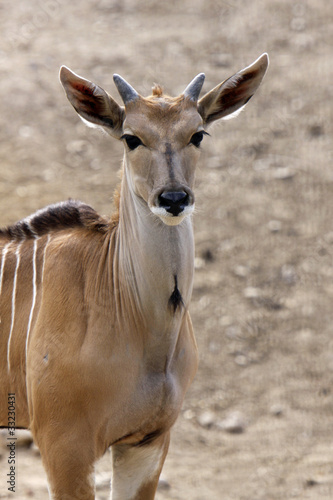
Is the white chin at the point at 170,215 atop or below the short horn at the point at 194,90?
below

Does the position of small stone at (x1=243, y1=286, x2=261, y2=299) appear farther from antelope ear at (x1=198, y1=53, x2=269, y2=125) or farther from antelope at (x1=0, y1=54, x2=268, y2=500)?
antelope ear at (x1=198, y1=53, x2=269, y2=125)

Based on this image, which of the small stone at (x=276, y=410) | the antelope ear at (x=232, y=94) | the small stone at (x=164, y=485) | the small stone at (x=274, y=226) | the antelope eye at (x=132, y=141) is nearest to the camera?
the antelope eye at (x=132, y=141)

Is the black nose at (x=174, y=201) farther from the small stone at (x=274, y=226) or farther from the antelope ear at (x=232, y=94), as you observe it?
the small stone at (x=274, y=226)

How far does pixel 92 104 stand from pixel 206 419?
3.44m

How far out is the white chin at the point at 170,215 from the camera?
149 inches

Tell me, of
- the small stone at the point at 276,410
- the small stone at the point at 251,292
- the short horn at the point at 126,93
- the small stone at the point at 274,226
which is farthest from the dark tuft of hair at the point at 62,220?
the small stone at the point at 274,226

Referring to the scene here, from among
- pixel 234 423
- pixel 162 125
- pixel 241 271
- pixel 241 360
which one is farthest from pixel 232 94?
pixel 241 271

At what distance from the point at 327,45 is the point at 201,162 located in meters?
2.87

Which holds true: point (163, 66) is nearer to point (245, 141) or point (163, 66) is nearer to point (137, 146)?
point (245, 141)

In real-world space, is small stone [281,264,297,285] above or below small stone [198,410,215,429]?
above

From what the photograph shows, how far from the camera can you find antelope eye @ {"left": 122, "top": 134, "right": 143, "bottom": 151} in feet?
13.3

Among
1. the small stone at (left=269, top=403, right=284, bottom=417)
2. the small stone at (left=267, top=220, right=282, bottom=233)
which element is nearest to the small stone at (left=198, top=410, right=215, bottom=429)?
the small stone at (left=269, top=403, right=284, bottom=417)

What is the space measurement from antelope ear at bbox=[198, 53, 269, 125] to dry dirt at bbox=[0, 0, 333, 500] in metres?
2.89

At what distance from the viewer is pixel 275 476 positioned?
6227mm
